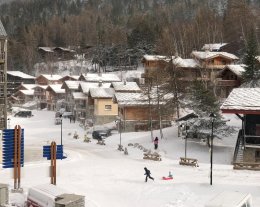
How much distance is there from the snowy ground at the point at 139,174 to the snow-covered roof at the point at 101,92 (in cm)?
1600

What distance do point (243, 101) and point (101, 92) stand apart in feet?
111

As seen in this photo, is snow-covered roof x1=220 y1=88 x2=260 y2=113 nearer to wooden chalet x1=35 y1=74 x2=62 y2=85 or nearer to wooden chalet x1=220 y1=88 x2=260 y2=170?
wooden chalet x1=220 y1=88 x2=260 y2=170

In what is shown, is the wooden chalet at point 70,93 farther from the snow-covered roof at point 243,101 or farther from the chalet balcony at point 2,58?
the snow-covered roof at point 243,101

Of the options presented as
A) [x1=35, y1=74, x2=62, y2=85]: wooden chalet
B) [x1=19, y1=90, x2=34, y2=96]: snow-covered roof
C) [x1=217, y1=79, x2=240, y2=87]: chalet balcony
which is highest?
[x1=35, y1=74, x2=62, y2=85]: wooden chalet

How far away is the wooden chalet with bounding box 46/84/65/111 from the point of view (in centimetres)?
9062

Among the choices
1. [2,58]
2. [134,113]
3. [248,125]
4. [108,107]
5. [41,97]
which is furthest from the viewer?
[41,97]

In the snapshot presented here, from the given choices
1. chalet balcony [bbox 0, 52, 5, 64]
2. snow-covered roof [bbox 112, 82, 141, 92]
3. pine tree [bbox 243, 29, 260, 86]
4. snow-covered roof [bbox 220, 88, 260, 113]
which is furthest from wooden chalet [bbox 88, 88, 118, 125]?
snow-covered roof [bbox 220, 88, 260, 113]

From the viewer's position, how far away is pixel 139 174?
31.6 metres

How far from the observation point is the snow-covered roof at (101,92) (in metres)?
66.6

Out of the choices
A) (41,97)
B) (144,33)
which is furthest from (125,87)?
(144,33)

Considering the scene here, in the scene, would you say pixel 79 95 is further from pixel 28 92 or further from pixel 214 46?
pixel 214 46

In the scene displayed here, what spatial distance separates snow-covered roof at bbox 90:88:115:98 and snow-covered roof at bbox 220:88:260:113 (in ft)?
101

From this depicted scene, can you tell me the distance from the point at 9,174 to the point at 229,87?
3875cm

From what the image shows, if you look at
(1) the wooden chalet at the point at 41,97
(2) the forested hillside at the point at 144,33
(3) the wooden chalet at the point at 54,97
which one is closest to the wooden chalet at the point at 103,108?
(2) the forested hillside at the point at 144,33
